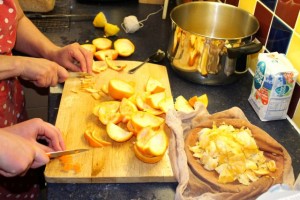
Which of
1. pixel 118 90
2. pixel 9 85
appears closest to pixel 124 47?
pixel 118 90

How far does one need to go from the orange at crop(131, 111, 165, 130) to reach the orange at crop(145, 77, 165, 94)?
12 cm

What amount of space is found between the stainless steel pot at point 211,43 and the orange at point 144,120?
0.72 feet

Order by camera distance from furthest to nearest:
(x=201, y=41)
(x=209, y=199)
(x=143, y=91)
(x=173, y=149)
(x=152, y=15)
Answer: (x=152, y=15) → (x=143, y=91) → (x=201, y=41) → (x=173, y=149) → (x=209, y=199)

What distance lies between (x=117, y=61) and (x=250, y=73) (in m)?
0.45

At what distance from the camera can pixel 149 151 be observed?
81 cm

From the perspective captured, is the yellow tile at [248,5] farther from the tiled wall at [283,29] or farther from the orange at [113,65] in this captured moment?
the orange at [113,65]

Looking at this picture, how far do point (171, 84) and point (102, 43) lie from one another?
1.05 feet

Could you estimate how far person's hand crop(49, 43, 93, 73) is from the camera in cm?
107

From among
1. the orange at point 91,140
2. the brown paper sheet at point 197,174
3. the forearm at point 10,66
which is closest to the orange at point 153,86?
the brown paper sheet at point 197,174

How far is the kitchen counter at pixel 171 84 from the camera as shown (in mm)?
791

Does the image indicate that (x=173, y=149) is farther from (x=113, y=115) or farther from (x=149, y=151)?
(x=113, y=115)

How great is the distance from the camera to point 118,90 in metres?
1.02

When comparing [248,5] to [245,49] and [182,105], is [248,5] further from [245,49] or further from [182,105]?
[182,105]

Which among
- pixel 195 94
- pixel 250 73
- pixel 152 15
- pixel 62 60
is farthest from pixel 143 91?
pixel 152 15
